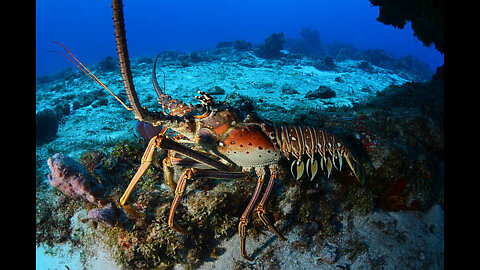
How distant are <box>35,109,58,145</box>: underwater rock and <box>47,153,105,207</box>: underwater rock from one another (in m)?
4.43

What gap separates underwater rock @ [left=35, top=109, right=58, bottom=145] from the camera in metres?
5.88

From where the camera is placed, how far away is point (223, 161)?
9.53 feet

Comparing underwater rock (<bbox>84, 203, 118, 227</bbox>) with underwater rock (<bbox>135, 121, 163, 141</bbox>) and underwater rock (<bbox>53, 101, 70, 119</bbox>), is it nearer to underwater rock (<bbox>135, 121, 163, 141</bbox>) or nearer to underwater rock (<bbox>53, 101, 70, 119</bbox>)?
underwater rock (<bbox>135, 121, 163, 141</bbox>)

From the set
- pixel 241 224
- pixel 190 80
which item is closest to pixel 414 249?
pixel 241 224

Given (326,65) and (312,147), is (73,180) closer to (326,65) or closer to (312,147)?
(312,147)

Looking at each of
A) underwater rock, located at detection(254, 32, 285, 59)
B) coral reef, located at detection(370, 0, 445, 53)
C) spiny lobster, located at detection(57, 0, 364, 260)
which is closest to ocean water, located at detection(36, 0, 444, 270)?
spiny lobster, located at detection(57, 0, 364, 260)

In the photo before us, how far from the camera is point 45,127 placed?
6.07 meters

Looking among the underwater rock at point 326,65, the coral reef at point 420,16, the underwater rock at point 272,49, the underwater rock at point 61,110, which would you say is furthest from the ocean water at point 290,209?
the underwater rock at point 272,49

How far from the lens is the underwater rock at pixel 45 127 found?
588 centimetres

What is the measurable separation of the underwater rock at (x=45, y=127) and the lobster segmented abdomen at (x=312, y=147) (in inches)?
263

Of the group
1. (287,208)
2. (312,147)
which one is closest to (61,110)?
(287,208)

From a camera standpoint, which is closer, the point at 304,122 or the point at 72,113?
the point at 304,122

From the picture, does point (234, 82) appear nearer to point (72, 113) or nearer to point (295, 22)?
point (72, 113)

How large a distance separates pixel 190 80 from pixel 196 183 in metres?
7.92
